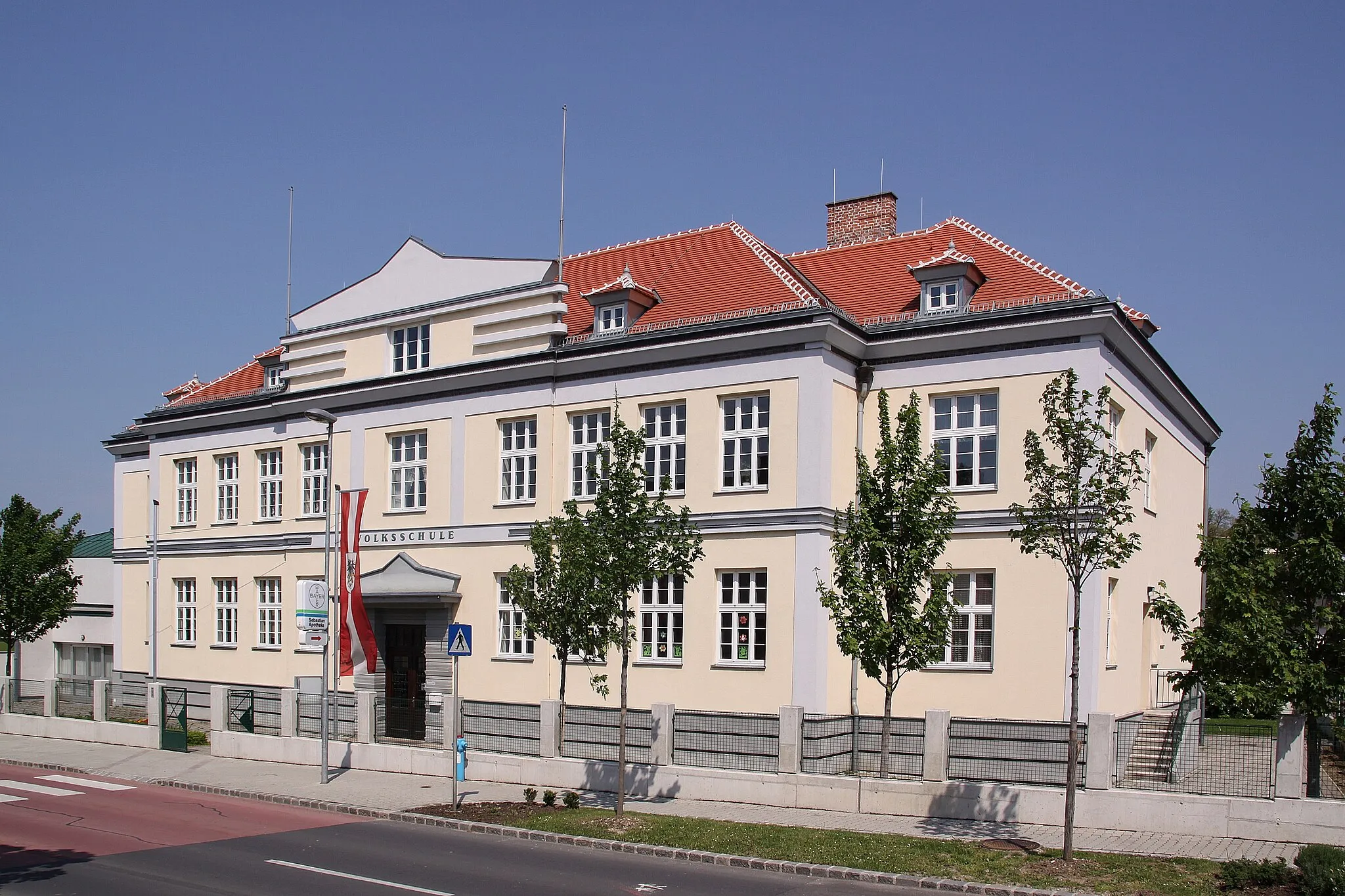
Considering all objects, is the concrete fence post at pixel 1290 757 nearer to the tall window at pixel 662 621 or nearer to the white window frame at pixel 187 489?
the tall window at pixel 662 621

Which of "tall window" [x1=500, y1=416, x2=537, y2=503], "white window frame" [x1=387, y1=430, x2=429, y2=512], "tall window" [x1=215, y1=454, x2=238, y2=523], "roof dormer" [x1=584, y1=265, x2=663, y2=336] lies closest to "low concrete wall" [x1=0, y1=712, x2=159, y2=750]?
"tall window" [x1=215, y1=454, x2=238, y2=523]

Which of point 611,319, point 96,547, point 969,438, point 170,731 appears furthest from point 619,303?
point 96,547

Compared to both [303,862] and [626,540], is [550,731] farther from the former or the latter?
[303,862]

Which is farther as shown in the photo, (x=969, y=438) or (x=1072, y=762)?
(x=969, y=438)

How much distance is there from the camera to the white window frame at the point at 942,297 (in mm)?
25266

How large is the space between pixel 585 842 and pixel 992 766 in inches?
258

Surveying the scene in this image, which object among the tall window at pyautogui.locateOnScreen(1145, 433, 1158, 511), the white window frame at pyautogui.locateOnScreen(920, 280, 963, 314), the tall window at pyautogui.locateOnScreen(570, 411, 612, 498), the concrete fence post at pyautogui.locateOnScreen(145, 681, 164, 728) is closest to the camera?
the white window frame at pyautogui.locateOnScreen(920, 280, 963, 314)

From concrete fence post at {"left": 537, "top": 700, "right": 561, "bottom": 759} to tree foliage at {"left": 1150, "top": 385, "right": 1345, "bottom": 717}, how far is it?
10890 mm

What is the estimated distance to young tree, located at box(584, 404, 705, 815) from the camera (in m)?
19.4

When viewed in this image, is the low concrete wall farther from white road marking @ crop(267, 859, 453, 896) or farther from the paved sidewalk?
white road marking @ crop(267, 859, 453, 896)

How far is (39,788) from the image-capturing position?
23891mm

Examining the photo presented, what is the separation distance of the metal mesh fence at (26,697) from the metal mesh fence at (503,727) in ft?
52.8

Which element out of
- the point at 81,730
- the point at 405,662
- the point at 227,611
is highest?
the point at 227,611

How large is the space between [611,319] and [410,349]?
21.2 ft
